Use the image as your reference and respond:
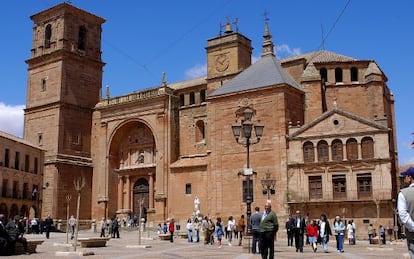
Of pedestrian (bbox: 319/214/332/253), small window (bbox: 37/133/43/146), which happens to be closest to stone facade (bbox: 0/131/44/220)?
small window (bbox: 37/133/43/146)

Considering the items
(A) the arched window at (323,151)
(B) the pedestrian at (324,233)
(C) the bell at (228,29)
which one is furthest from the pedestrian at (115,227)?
(C) the bell at (228,29)

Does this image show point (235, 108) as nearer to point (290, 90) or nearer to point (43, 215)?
point (290, 90)

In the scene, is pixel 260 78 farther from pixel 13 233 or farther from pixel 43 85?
pixel 13 233

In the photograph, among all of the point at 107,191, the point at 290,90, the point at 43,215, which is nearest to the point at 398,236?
the point at 290,90

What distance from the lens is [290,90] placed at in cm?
3956

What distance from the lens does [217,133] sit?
136 ft

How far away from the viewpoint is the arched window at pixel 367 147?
35250 millimetres

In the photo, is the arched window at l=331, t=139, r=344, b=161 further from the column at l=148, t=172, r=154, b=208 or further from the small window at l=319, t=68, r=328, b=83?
the column at l=148, t=172, r=154, b=208

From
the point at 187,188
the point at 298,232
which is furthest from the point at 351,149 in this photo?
the point at 298,232

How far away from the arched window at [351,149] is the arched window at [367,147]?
1.49 feet

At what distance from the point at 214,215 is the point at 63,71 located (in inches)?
852

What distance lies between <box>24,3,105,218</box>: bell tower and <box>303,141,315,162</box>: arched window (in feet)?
76.0

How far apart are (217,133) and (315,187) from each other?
8.97 metres

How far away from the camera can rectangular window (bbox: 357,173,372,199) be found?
3467 cm
